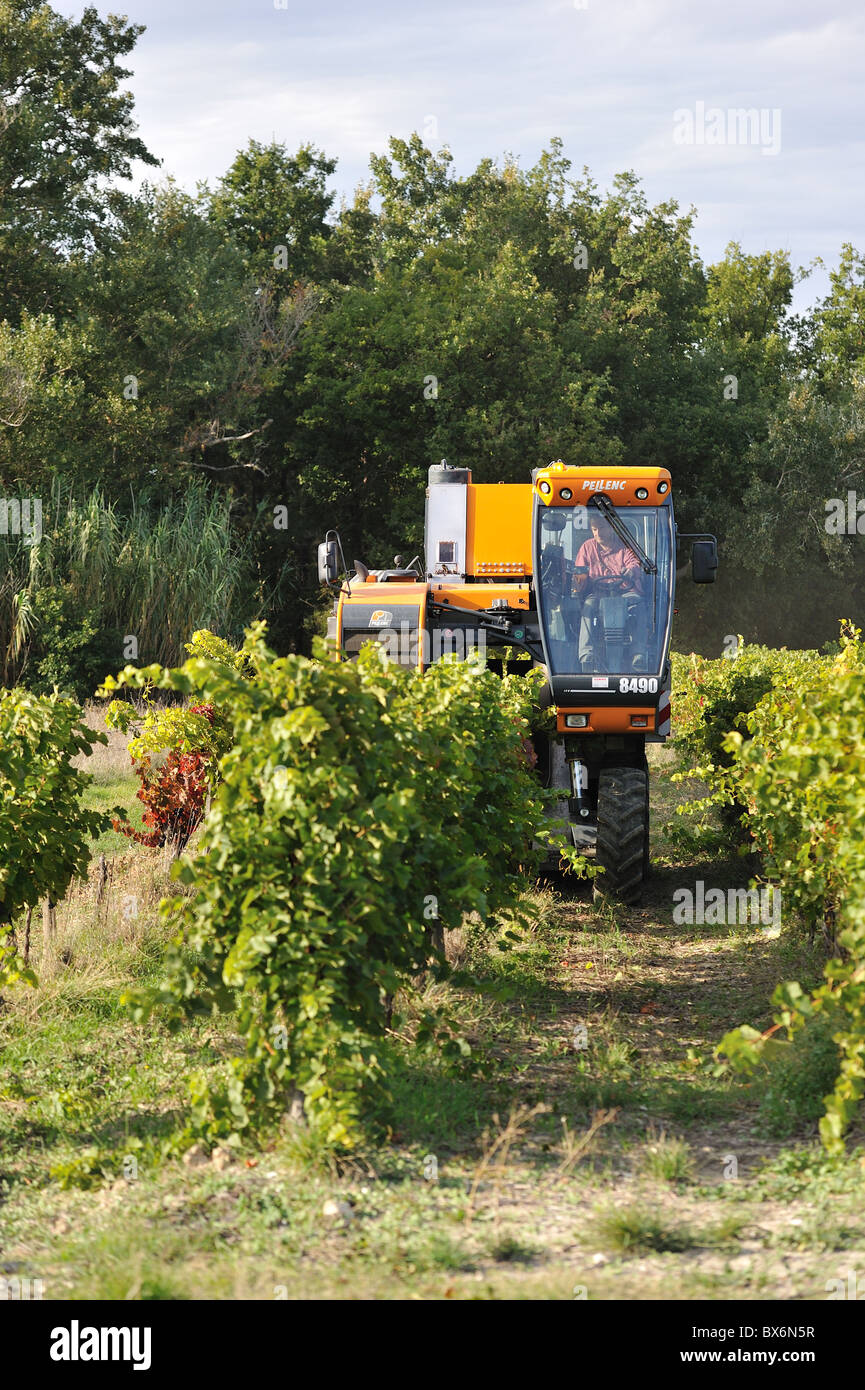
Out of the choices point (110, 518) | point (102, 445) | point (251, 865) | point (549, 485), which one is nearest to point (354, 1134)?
point (251, 865)

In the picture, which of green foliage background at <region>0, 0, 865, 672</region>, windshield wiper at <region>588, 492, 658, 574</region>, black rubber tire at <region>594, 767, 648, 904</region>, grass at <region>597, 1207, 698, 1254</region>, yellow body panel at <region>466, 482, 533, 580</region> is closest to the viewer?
grass at <region>597, 1207, 698, 1254</region>

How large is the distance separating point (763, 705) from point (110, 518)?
15959 millimetres

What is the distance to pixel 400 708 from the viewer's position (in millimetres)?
5645

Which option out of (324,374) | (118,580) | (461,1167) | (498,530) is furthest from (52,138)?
(461,1167)

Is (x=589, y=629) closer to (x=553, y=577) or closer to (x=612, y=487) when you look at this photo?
(x=553, y=577)

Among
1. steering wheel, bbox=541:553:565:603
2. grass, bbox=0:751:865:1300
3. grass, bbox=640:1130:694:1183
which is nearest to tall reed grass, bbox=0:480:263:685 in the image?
steering wheel, bbox=541:553:565:603

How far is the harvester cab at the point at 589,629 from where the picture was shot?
396 inches

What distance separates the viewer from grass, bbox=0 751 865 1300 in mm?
4094

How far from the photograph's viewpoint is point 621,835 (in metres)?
9.87

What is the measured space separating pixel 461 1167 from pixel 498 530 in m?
8.10

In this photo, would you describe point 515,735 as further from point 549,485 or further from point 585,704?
point 549,485

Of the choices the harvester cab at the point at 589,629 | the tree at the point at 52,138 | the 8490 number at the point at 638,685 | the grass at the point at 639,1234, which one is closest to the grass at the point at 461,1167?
the grass at the point at 639,1234

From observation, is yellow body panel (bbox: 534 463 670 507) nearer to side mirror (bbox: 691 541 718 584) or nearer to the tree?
side mirror (bbox: 691 541 718 584)

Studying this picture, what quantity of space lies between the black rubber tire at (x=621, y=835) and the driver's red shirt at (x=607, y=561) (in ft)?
5.11
